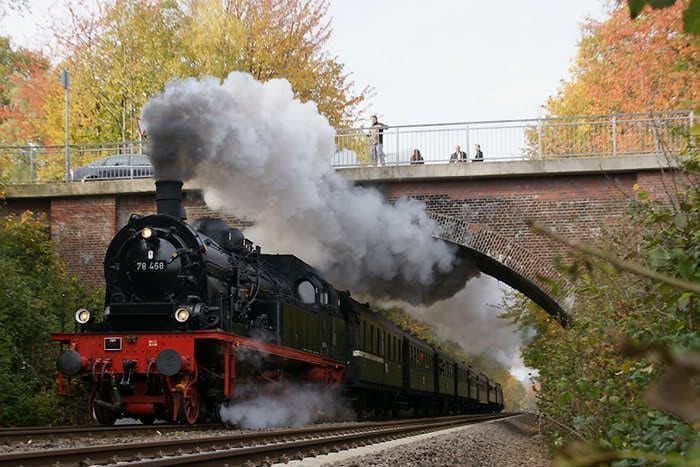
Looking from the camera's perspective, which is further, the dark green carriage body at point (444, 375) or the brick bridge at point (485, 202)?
the dark green carriage body at point (444, 375)

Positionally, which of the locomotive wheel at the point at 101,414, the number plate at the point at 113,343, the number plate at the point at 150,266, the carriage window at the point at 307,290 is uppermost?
the number plate at the point at 150,266

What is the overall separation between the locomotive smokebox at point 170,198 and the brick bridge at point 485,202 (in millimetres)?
7991

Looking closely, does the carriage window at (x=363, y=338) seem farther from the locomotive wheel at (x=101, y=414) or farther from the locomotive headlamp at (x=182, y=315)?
the locomotive headlamp at (x=182, y=315)

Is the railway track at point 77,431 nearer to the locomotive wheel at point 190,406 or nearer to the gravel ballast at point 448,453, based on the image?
the locomotive wheel at point 190,406

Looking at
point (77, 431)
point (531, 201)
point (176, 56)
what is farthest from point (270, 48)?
point (77, 431)

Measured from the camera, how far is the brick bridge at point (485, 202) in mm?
22047

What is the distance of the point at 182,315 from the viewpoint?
1348 cm

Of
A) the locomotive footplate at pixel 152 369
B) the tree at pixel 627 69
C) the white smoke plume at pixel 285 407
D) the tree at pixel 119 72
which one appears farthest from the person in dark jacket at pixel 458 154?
the tree at pixel 119 72

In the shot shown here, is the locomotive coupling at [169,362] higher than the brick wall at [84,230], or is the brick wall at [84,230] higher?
the brick wall at [84,230]

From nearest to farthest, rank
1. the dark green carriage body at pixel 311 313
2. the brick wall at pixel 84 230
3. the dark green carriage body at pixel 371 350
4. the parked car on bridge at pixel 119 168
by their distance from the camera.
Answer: the dark green carriage body at pixel 311 313
the dark green carriage body at pixel 371 350
the brick wall at pixel 84 230
the parked car on bridge at pixel 119 168

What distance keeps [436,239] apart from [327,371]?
6.30 metres

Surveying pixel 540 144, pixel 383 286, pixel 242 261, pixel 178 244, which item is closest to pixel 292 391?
pixel 242 261

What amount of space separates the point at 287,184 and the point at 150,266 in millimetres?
5993

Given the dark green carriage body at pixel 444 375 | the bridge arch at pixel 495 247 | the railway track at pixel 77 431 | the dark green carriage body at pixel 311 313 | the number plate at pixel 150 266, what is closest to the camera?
the railway track at pixel 77 431
